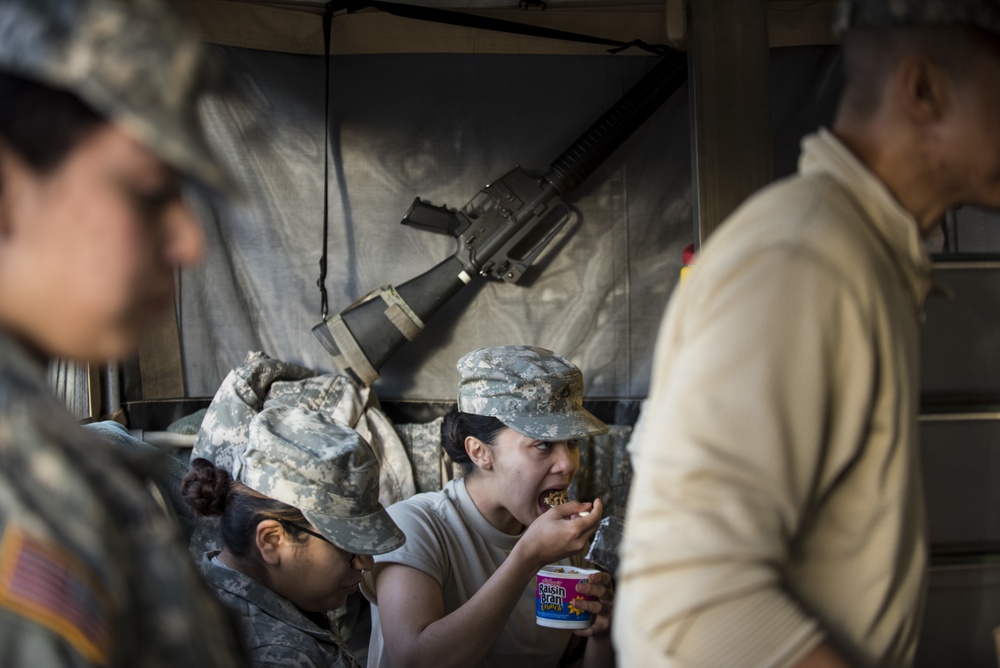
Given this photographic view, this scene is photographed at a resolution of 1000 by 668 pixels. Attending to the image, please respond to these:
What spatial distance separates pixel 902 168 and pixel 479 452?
1.74 meters

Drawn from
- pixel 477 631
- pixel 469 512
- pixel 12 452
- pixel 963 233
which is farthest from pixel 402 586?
pixel 963 233

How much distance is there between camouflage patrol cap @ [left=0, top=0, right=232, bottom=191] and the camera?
0.71 metres

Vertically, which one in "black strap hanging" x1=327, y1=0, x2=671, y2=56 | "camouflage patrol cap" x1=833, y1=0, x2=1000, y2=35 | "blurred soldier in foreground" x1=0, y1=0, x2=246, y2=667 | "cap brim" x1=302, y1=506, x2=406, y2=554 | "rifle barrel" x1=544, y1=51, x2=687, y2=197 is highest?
"black strap hanging" x1=327, y1=0, x2=671, y2=56

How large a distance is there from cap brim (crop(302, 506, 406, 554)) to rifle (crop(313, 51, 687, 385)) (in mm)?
1264

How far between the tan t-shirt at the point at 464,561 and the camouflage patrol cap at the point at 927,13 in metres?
1.60

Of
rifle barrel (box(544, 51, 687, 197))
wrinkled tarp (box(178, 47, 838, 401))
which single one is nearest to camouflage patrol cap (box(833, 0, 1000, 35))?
rifle barrel (box(544, 51, 687, 197))

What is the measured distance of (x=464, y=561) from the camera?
8.22 ft

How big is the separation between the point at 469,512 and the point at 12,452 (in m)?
1.96

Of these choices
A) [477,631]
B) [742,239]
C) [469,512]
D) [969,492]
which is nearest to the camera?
[742,239]

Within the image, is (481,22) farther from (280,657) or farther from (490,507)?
(280,657)

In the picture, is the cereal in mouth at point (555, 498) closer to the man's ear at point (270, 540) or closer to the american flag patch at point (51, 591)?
the man's ear at point (270, 540)

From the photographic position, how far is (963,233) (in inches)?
118

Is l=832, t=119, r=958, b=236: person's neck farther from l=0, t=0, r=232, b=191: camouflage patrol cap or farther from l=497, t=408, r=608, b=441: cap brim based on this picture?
l=497, t=408, r=608, b=441: cap brim

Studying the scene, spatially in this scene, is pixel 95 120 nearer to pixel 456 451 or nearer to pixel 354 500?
pixel 354 500
